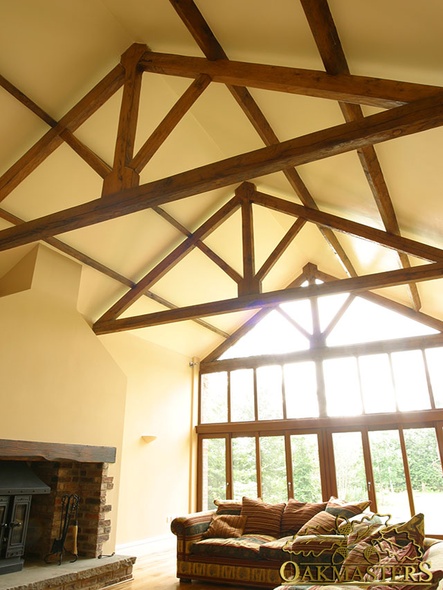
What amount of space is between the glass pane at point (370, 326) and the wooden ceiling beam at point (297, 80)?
586cm

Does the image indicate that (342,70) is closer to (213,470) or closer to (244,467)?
(244,467)

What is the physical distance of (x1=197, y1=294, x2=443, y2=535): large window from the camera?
7.68 meters

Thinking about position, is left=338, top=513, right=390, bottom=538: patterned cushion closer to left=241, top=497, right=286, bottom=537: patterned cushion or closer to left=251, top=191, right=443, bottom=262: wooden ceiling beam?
left=241, top=497, right=286, bottom=537: patterned cushion

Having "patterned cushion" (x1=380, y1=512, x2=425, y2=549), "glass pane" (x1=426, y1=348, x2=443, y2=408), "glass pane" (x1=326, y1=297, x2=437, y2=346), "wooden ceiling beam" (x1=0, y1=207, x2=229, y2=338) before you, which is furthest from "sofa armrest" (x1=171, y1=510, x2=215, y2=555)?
"glass pane" (x1=426, y1=348, x2=443, y2=408)

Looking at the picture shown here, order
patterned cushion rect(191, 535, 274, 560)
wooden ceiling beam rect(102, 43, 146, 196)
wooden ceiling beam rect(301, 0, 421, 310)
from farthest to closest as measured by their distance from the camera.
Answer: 1. patterned cushion rect(191, 535, 274, 560)
2. wooden ceiling beam rect(102, 43, 146, 196)
3. wooden ceiling beam rect(301, 0, 421, 310)

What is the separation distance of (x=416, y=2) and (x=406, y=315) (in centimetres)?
628

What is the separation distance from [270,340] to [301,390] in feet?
4.11

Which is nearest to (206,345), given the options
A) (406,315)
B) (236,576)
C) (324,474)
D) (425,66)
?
(324,474)

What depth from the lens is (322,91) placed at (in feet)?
11.3

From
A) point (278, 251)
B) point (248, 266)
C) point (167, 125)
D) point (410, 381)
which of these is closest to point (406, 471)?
point (410, 381)

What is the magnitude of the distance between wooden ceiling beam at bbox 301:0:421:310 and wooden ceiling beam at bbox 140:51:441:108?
13 cm

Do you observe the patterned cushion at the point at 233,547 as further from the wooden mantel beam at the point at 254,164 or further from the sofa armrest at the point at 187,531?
the wooden mantel beam at the point at 254,164

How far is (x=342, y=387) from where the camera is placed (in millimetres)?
8516

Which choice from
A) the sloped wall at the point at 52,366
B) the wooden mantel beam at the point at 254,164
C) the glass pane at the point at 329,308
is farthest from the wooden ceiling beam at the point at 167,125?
the glass pane at the point at 329,308
